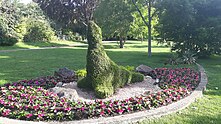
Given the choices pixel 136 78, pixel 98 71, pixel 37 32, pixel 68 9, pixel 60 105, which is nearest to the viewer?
pixel 60 105

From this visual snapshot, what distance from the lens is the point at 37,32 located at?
2972cm

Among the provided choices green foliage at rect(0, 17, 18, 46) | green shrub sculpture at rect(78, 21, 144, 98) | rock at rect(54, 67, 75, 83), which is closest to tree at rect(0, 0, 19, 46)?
green foliage at rect(0, 17, 18, 46)

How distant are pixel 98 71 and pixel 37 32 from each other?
26415mm

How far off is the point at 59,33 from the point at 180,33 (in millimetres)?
25758

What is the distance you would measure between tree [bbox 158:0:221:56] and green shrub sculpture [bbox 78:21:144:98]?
32.6 feet

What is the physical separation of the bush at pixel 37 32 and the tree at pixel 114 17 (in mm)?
8360

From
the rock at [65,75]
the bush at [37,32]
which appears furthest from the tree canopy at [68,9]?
the rock at [65,75]

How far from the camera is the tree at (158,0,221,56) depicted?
14.1 meters

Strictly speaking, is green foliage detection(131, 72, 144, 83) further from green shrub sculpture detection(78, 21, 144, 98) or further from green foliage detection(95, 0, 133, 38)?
green foliage detection(95, 0, 133, 38)

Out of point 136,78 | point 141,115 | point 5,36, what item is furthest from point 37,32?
point 141,115

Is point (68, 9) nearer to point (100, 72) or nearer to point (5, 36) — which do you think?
point (5, 36)

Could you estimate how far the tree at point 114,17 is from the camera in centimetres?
2165

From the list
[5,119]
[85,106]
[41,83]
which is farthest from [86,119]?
[41,83]

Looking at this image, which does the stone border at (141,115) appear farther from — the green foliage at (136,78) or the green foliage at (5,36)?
the green foliage at (5,36)
